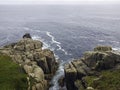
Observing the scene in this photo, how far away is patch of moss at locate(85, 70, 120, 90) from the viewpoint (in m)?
69.1

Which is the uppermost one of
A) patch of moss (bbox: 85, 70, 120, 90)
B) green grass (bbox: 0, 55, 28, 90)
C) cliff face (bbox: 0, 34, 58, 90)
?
green grass (bbox: 0, 55, 28, 90)

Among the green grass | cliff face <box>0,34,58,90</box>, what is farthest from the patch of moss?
the green grass

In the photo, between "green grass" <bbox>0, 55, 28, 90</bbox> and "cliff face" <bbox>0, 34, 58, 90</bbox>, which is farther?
"cliff face" <bbox>0, 34, 58, 90</bbox>

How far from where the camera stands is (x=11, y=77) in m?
69.5

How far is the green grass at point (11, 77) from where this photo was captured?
65188mm

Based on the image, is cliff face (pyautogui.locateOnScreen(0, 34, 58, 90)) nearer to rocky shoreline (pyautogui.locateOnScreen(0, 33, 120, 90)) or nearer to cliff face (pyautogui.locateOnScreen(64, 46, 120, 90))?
rocky shoreline (pyautogui.locateOnScreen(0, 33, 120, 90))

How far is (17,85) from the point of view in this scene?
66.3 metres

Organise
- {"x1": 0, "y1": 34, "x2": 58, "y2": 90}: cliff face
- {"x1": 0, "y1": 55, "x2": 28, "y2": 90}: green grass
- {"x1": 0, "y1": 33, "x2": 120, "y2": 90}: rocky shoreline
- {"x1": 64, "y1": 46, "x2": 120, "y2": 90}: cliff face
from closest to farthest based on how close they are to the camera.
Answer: {"x1": 0, "y1": 55, "x2": 28, "y2": 90}: green grass
{"x1": 0, "y1": 33, "x2": 120, "y2": 90}: rocky shoreline
{"x1": 64, "y1": 46, "x2": 120, "y2": 90}: cliff face
{"x1": 0, "y1": 34, "x2": 58, "y2": 90}: cliff face

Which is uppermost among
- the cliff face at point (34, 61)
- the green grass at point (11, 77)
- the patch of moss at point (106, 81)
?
the green grass at point (11, 77)

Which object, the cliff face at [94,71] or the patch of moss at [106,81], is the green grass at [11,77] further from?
the patch of moss at [106,81]

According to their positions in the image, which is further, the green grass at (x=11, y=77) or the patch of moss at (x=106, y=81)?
the patch of moss at (x=106, y=81)

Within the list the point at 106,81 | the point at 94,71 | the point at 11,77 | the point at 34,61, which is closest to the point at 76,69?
the point at 94,71

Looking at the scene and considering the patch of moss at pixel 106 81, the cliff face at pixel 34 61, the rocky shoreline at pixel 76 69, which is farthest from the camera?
the cliff face at pixel 34 61

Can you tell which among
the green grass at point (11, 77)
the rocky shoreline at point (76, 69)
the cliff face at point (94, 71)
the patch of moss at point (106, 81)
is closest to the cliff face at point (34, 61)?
the rocky shoreline at point (76, 69)
